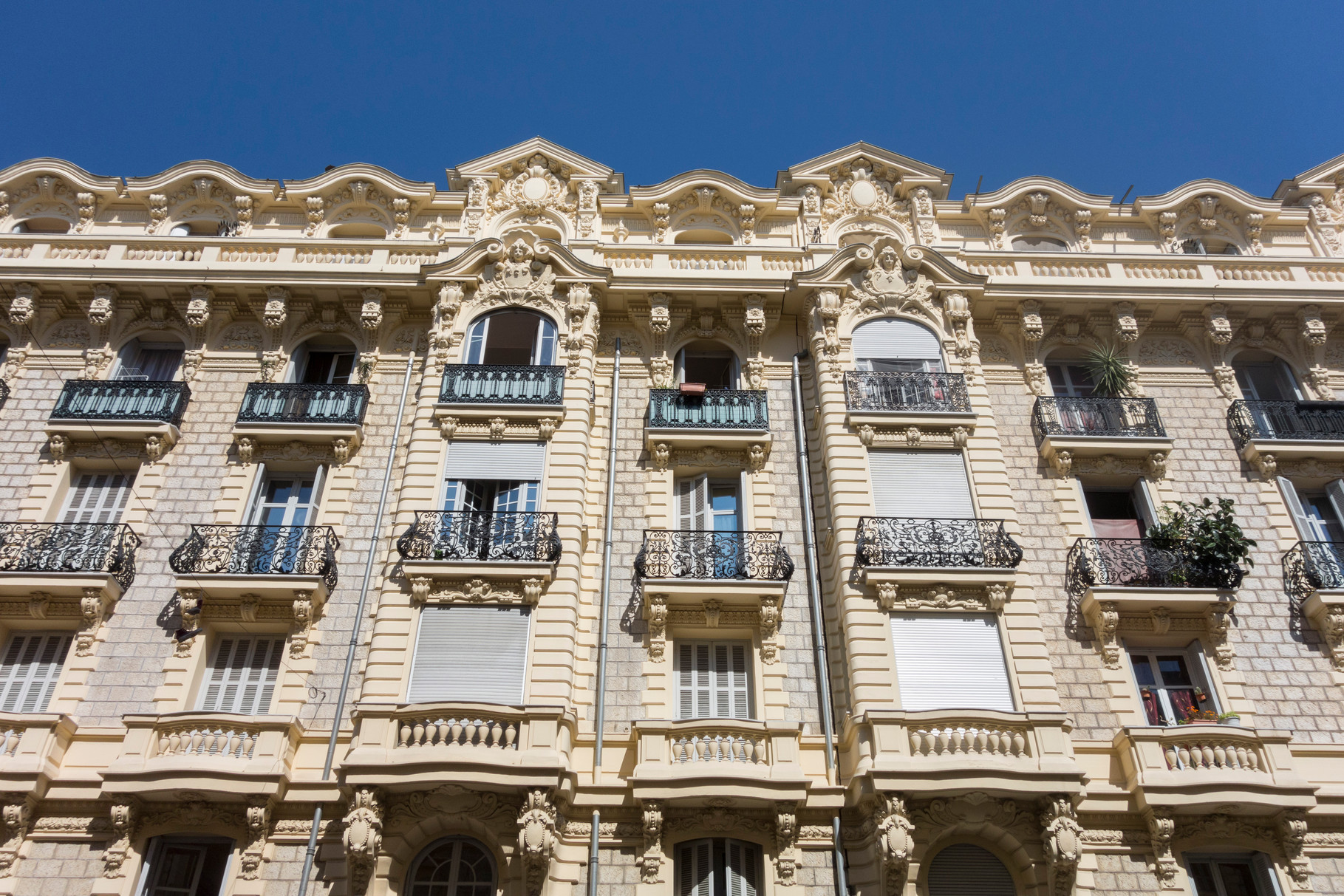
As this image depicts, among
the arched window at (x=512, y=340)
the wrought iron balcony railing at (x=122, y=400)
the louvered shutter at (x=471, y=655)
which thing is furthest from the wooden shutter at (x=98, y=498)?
the arched window at (x=512, y=340)

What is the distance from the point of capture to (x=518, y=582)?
51.1 ft

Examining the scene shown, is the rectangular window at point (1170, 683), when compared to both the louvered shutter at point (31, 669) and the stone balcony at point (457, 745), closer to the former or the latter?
the stone balcony at point (457, 745)

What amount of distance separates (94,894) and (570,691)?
22.4ft

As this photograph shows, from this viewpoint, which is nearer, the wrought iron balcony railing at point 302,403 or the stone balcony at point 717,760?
the stone balcony at point 717,760

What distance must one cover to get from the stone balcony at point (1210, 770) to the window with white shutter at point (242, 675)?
12.8 metres

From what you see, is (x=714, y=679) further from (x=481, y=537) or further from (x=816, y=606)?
(x=481, y=537)

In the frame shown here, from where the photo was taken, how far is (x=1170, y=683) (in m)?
15.8

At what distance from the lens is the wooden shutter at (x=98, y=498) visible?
686 inches

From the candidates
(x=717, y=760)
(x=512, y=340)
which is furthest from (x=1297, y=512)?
(x=512, y=340)

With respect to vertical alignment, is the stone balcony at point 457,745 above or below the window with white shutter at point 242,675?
below

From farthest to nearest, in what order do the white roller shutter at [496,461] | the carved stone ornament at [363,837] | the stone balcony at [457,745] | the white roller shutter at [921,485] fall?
the white roller shutter at [496,461]
the white roller shutter at [921,485]
the stone balcony at [457,745]
the carved stone ornament at [363,837]

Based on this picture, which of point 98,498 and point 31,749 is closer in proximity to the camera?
point 31,749

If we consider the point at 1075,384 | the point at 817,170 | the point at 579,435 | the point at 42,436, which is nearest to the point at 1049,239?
the point at 1075,384

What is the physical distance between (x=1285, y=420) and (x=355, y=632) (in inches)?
670
